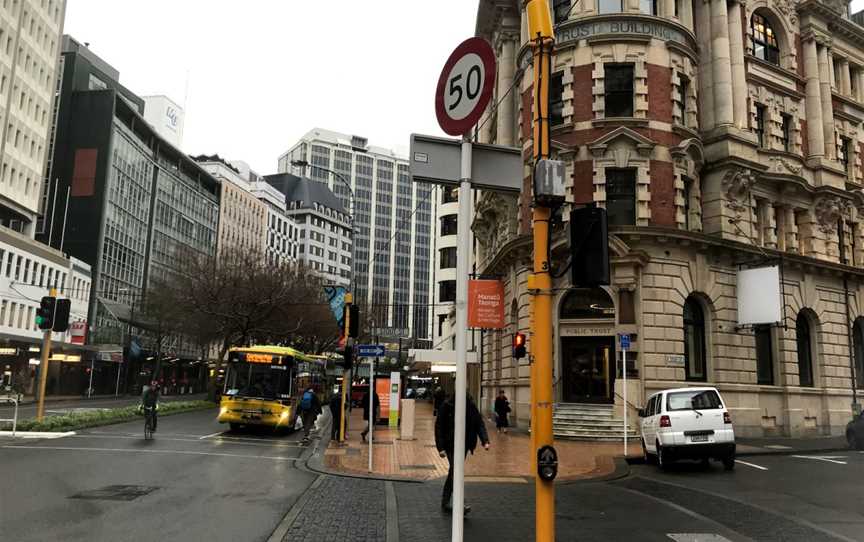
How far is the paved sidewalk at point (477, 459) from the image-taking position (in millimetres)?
15227

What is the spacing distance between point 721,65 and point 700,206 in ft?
20.4

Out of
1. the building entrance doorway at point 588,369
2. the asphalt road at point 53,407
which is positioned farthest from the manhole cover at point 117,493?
the building entrance doorway at point 588,369

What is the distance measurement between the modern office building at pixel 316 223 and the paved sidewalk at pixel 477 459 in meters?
120

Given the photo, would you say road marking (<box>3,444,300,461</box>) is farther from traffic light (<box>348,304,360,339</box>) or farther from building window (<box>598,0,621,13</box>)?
building window (<box>598,0,621,13</box>)

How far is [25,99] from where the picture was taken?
190 ft

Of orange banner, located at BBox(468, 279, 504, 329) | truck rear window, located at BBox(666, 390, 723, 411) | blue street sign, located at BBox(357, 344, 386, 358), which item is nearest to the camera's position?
orange banner, located at BBox(468, 279, 504, 329)

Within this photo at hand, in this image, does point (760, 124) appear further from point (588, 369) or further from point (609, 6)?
point (588, 369)

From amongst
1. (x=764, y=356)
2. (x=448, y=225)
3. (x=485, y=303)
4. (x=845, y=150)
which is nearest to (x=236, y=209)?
(x=448, y=225)

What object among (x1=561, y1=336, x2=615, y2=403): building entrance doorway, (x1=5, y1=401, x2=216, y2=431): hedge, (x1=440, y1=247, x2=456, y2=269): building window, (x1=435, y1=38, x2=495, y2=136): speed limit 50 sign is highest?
(x1=440, y1=247, x2=456, y2=269): building window

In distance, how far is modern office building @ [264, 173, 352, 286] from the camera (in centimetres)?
14262

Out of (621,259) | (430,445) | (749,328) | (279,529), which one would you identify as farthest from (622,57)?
(279,529)

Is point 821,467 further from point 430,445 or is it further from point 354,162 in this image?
point 354,162

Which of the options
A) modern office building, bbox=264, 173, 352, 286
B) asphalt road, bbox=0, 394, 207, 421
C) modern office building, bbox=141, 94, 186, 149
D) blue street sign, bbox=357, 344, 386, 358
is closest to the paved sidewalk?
blue street sign, bbox=357, 344, 386, 358

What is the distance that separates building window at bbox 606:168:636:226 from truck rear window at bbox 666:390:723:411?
448 inches
